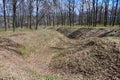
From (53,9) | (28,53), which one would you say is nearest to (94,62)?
(28,53)

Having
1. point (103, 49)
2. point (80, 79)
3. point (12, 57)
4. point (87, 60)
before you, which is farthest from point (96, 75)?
point (12, 57)

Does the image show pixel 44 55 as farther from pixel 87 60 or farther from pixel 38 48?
pixel 87 60

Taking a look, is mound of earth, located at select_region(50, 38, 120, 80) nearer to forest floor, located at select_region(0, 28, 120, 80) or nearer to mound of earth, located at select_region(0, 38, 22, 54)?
forest floor, located at select_region(0, 28, 120, 80)

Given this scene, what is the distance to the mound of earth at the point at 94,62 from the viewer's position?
426 inches

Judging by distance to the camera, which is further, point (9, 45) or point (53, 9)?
point (53, 9)

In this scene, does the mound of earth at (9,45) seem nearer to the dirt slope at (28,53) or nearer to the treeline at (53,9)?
the dirt slope at (28,53)

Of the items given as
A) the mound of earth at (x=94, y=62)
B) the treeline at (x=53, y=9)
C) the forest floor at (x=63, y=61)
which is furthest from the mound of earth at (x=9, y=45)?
the treeline at (x=53, y=9)

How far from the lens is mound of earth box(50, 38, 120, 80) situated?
10.8 metres

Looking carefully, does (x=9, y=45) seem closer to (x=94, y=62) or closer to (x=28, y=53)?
(x=28, y=53)

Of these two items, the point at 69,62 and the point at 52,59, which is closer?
the point at 69,62

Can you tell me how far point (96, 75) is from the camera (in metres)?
10.8

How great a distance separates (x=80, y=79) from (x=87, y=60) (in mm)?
2276

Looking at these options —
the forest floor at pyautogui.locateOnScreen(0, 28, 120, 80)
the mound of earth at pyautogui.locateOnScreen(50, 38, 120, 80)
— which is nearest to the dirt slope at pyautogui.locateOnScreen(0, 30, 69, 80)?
the forest floor at pyautogui.locateOnScreen(0, 28, 120, 80)

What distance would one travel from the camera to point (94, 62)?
12016 mm
